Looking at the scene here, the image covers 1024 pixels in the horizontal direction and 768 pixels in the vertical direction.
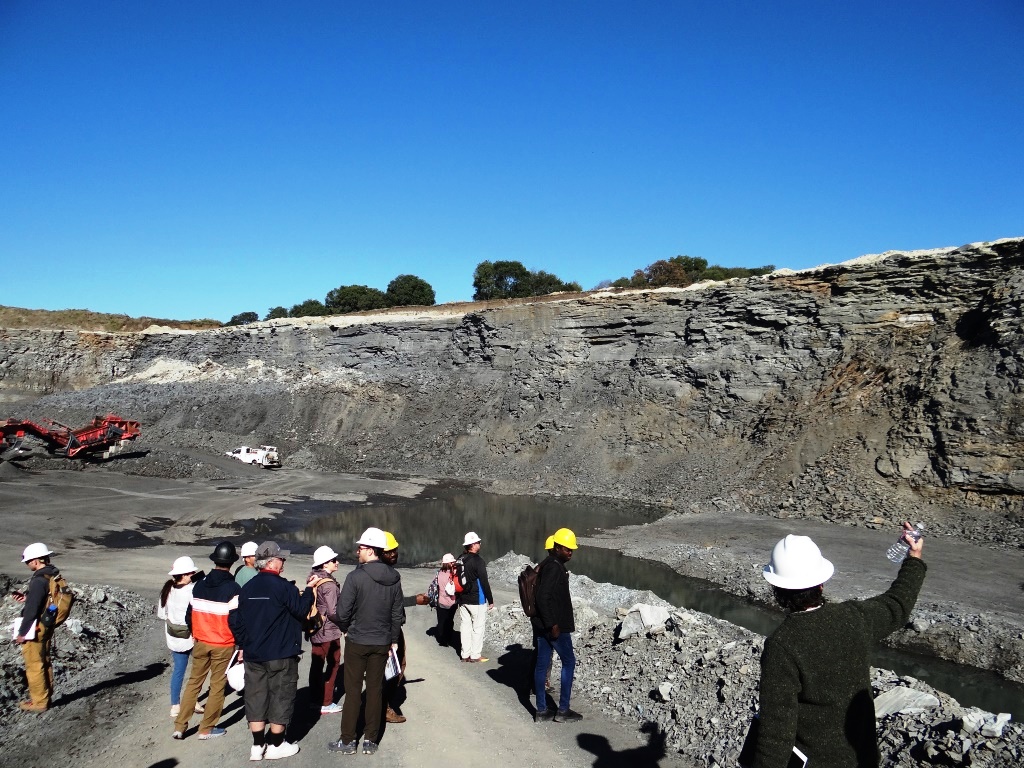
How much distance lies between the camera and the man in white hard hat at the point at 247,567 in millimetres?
6699

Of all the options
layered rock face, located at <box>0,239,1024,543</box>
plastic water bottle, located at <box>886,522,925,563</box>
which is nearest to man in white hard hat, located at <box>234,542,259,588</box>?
→ plastic water bottle, located at <box>886,522,925,563</box>

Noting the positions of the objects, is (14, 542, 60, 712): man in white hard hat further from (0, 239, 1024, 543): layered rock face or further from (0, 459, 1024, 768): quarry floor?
(0, 239, 1024, 543): layered rock face

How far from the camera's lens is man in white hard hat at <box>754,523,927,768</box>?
2912 millimetres

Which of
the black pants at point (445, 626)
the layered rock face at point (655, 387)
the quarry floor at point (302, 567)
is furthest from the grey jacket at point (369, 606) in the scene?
the layered rock face at point (655, 387)

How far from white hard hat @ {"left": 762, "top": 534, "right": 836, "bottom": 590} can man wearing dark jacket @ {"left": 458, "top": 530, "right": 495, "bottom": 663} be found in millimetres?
5665

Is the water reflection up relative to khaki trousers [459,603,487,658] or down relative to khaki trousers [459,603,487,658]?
down

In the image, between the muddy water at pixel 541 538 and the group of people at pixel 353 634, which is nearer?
the group of people at pixel 353 634

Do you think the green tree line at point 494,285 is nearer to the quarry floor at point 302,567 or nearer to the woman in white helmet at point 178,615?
the quarry floor at point 302,567

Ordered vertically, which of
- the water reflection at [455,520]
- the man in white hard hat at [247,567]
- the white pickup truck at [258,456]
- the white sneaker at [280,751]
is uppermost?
the man in white hard hat at [247,567]

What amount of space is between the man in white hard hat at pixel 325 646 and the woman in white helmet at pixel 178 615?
3.59ft

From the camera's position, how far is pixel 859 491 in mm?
25359

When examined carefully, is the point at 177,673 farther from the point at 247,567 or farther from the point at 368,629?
the point at 368,629

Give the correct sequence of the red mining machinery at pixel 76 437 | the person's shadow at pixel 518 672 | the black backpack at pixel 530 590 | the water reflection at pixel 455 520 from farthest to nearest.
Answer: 1. the red mining machinery at pixel 76 437
2. the water reflection at pixel 455 520
3. the person's shadow at pixel 518 672
4. the black backpack at pixel 530 590

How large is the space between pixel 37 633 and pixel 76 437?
32.6m
